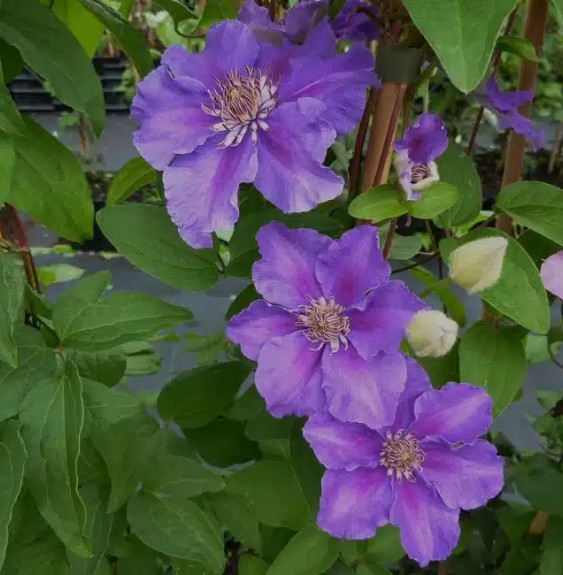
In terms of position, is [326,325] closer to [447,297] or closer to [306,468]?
[306,468]

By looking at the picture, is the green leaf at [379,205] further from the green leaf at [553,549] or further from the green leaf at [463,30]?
the green leaf at [553,549]

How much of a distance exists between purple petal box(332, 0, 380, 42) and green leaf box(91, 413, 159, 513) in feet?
1.15

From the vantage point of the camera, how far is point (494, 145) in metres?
2.25

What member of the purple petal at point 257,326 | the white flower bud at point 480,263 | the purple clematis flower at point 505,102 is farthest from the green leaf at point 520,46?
the purple petal at point 257,326

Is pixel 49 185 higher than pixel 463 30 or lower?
lower

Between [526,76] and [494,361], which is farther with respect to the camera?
[526,76]

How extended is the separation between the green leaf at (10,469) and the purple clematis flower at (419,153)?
1.02ft

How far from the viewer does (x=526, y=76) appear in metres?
0.66

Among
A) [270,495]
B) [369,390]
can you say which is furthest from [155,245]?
[270,495]

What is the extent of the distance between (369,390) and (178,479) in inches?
9.3

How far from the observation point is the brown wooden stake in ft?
2.01

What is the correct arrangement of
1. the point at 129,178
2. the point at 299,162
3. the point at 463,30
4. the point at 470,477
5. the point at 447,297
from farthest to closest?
the point at 447,297 < the point at 129,178 < the point at 470,477 < the point at 299,162 < the point at 463,30

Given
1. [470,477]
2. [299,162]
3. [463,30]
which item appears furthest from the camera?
[470,477]

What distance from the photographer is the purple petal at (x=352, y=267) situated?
428 mm
